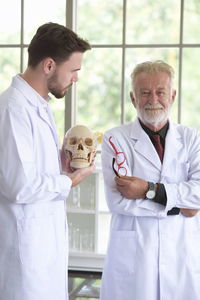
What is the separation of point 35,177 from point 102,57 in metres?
2.89

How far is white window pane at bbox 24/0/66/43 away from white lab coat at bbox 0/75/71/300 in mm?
2824

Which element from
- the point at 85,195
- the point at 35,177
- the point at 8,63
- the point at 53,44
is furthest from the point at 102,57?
the point at 35,177

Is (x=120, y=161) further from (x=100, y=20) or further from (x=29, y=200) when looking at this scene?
(x=100, y=20)

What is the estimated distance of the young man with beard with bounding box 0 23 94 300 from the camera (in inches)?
64.1

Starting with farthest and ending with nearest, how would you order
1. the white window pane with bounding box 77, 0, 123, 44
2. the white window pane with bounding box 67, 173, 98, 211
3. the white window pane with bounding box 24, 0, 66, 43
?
the white window pane with bounding box 24, 0, 66, 43, the white window pane with bounding box 77, 0, 123, 44, the white window pane with bounding box 67, 173, 98, 211

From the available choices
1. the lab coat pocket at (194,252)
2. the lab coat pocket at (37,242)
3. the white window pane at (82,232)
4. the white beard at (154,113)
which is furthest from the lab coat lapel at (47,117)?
the white window pane at (82,232)

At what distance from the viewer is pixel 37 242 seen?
5.65ft

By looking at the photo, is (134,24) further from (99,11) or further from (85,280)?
(85,280)

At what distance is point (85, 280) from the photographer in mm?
3854

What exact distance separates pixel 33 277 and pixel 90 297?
70.5 inches

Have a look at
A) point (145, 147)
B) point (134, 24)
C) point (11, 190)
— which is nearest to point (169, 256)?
point (145, 147)

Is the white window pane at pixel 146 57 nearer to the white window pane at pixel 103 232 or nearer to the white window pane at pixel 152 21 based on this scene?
the white window pane at pixel 152 21

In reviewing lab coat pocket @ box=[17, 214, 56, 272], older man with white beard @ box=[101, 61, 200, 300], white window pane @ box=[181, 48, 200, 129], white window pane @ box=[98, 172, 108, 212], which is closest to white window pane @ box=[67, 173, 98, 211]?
white window pane @ box=[98, 172, 108, 212]

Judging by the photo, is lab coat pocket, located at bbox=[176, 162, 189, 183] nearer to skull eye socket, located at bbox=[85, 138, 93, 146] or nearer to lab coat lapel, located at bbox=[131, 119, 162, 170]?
lab coat lapel, located at bbox=[131, 119, 162, 170]
